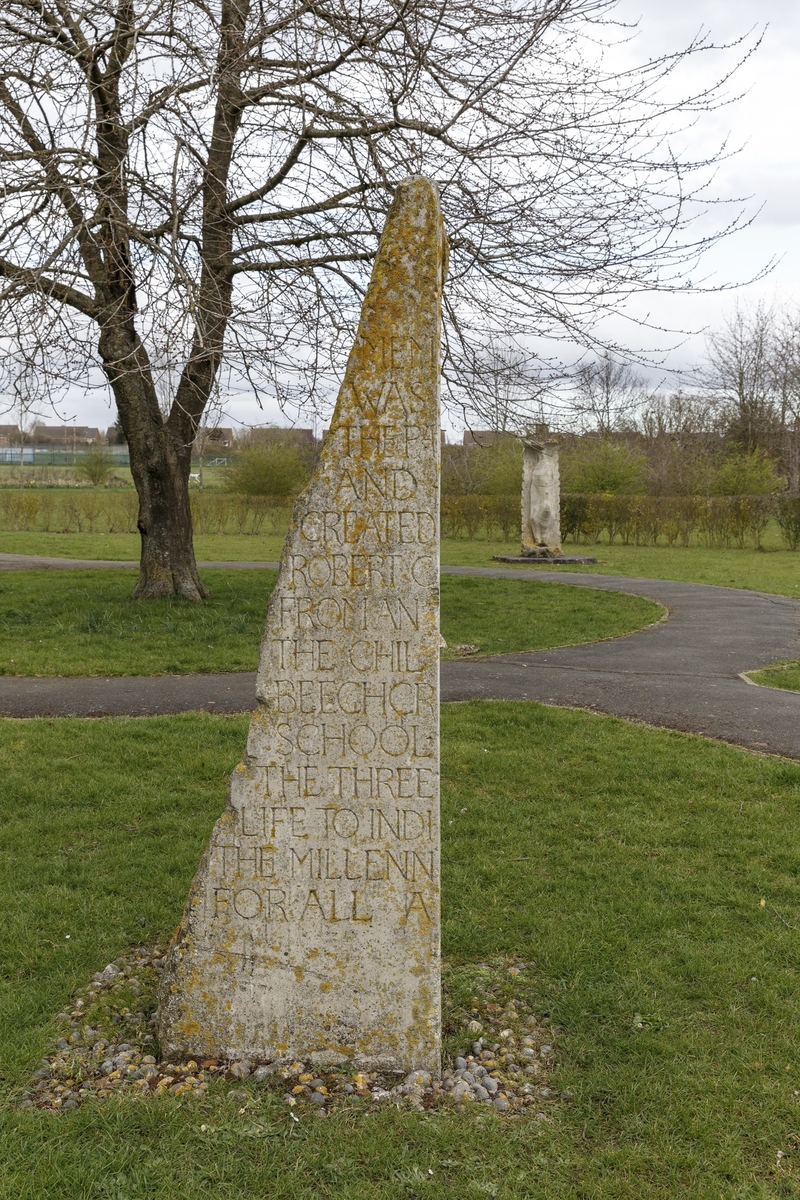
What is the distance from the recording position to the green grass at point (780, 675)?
8.94 metres

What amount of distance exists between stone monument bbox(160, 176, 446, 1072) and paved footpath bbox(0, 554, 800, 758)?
4.42 m

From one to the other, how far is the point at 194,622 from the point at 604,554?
1602 cm

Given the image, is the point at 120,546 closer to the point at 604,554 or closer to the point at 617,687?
the point at 604,554

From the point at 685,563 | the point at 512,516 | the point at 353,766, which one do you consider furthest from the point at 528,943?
the point at 512,516

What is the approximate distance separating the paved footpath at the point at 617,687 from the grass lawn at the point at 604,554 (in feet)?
20.2

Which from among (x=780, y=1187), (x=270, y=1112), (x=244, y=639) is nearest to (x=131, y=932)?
(x=270, y=1112)

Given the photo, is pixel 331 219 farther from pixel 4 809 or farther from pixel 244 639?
pixel 4 809

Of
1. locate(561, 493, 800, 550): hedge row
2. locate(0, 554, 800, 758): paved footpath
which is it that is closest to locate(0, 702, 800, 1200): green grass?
locate(0, 554, 800, 758): paved footpath

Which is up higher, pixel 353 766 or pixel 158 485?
pixel 158 485

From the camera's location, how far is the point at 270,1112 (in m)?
3.03

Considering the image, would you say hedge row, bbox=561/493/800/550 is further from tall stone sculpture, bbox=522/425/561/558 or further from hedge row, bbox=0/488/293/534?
hedge row, bbox=0/488/293/534

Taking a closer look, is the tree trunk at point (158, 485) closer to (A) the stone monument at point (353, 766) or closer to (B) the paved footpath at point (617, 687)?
(B) the paved footpath at point (617, 687)

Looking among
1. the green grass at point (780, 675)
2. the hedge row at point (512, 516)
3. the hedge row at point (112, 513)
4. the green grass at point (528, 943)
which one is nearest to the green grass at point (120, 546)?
the hedge row at point (112, 513)

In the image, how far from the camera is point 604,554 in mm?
25312
